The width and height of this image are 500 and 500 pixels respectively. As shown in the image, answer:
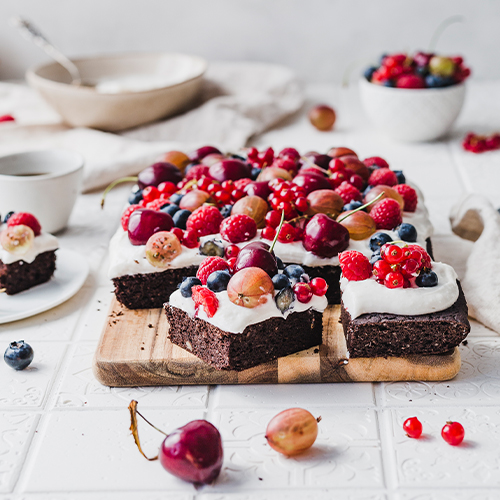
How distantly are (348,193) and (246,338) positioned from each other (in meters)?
0.70

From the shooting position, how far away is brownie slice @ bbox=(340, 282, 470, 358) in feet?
5.38

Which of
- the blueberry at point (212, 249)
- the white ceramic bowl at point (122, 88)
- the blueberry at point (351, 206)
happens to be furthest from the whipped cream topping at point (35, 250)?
the white ceramic bowl at point (122, 88)

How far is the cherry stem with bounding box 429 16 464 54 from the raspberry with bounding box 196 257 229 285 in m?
2.80

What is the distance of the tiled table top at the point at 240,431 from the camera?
1350 millimetres

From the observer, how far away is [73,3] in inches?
161

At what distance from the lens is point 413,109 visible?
124 inches

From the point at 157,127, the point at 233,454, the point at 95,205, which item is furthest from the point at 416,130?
the point at 233,454

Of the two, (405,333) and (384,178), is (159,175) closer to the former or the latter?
(384,178)

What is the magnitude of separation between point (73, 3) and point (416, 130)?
227 cm

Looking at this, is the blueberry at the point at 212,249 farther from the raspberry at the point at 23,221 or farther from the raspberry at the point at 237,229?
the raspberry at the point at 23,221

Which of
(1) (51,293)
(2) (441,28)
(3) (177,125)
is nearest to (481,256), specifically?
(1) (51,293)

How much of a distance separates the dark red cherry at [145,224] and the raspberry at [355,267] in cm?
57

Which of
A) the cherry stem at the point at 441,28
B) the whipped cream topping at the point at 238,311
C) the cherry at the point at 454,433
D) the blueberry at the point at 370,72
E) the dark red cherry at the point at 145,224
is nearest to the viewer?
the cherry at the point at 454,433

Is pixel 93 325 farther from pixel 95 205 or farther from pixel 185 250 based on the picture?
pixel 95 205
